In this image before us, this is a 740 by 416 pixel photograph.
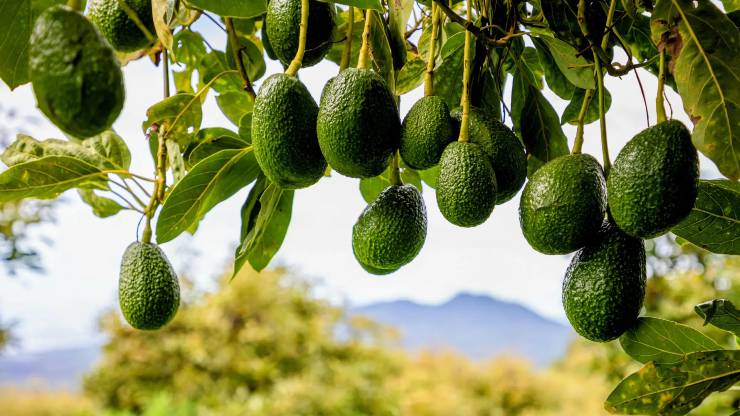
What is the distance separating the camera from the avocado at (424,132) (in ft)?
1.91

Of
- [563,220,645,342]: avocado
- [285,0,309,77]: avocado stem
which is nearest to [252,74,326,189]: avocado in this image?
[285,0,309,77]: avocado stem

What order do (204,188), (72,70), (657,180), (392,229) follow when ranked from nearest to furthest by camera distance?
(72,70)
(657,180)
(392,229)
(204,188)

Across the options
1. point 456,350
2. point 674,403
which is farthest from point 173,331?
point 674,403

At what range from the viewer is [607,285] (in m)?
0.54

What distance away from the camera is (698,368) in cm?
66

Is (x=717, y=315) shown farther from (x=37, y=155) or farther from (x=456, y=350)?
(x=456, y=350)

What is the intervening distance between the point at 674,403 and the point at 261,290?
202 inches

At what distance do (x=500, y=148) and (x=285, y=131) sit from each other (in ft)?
0.62

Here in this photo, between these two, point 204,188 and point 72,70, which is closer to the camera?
point 72,70

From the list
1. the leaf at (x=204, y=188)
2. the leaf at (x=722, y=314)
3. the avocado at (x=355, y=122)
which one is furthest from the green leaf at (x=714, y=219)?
the leaf at (x=204, y=188)

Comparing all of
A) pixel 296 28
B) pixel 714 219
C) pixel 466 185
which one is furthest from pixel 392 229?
pixel 714 219

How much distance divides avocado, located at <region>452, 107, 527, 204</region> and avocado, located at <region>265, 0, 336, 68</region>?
15 centimetres

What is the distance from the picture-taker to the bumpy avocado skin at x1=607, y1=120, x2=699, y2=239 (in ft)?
1.65

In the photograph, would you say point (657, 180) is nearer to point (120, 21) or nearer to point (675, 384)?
point (675, 384)
